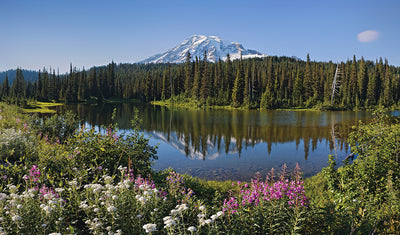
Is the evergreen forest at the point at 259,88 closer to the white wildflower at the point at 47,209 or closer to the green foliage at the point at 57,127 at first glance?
the green foliage at the point at 57,127

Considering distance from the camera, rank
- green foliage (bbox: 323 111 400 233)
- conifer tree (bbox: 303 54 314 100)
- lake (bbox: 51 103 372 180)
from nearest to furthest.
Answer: green foliage (bbox: 323 111 400 233), lake (bbox: 51 103 372 180), conifer tree (bbox: 303 54 314 100)

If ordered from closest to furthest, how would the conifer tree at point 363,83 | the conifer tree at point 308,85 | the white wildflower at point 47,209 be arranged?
1. the white wildflower at point 47,209
2. the conifer tree at point 308,85
3. the conifer tree at point 363,83

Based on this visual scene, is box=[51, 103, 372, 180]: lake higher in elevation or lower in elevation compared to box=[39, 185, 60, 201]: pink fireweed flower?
lower

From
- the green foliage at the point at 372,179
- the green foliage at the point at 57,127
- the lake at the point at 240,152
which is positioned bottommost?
the lake at the point at 240,152

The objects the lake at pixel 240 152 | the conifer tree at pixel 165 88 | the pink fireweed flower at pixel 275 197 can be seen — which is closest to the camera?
the pink fireweed flower at pixel 275 197

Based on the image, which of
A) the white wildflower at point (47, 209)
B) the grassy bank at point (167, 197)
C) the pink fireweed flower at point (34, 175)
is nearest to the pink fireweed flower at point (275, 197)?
the grassy bank at point (167, 197)

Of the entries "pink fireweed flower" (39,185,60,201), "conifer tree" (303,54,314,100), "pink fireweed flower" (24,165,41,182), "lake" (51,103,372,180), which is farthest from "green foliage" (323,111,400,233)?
"conifer tree" (303,54,314,100)

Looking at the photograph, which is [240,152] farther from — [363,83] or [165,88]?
[363,83]

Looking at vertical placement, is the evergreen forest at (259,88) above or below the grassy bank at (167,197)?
above

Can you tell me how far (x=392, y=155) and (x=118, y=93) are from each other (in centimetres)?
12561

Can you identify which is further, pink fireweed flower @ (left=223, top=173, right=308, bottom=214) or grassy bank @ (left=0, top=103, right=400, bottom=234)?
pink fireweed flower @ (left=223, top=173, right=308, bottom=214)

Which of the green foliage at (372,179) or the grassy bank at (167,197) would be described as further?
the green foliage at (372,179)

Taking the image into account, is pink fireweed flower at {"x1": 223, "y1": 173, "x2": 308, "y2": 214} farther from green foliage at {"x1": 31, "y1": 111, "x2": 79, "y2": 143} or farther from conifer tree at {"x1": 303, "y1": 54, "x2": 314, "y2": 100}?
conifer tree at {"x1": 303, "y1": 54, "x2": 314, "y2": 100}

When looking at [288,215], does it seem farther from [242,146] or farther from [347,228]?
[242,146]
